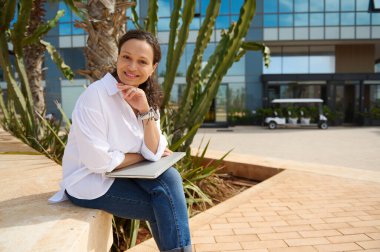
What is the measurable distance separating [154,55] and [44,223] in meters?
1.11

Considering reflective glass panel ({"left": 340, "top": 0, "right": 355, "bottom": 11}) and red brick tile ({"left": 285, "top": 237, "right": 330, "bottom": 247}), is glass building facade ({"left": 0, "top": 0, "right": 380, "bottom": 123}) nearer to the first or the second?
reflective glass panel ({"left": 340, "top": 0, "right": 355, "bottom": 11})

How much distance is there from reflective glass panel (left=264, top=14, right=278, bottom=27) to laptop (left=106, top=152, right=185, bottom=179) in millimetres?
23404

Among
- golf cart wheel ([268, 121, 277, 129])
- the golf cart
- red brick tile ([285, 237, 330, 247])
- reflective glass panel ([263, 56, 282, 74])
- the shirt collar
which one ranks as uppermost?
reflective glass panel ([263, 56, 282, 74])

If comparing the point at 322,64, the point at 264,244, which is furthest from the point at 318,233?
the point at 322,64

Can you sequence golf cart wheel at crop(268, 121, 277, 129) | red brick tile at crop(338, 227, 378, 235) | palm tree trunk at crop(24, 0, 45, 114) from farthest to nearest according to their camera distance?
golf cart wheel at crop(268, 121, 277, 129) → palm tree trunk at crop(24, 0, 45, 114) → red brick tile at crop(338, 227, 378, 235)

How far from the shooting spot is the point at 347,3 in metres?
23.0

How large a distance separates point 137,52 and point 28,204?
3.59ft

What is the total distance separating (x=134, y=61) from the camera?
1.97m

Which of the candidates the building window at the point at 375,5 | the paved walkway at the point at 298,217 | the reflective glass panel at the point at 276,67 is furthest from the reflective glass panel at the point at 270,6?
the paved walkway at the point at 298,217

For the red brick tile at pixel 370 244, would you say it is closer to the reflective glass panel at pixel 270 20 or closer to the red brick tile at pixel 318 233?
the red brick tile at pixel 318 233

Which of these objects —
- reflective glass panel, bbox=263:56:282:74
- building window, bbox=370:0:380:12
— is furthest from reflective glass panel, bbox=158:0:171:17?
building window, bbox=370:0:380:12

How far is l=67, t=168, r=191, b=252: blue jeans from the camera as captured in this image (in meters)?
1.70

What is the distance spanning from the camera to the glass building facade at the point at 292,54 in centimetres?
2311

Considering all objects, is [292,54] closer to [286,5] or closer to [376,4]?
[286,5]
